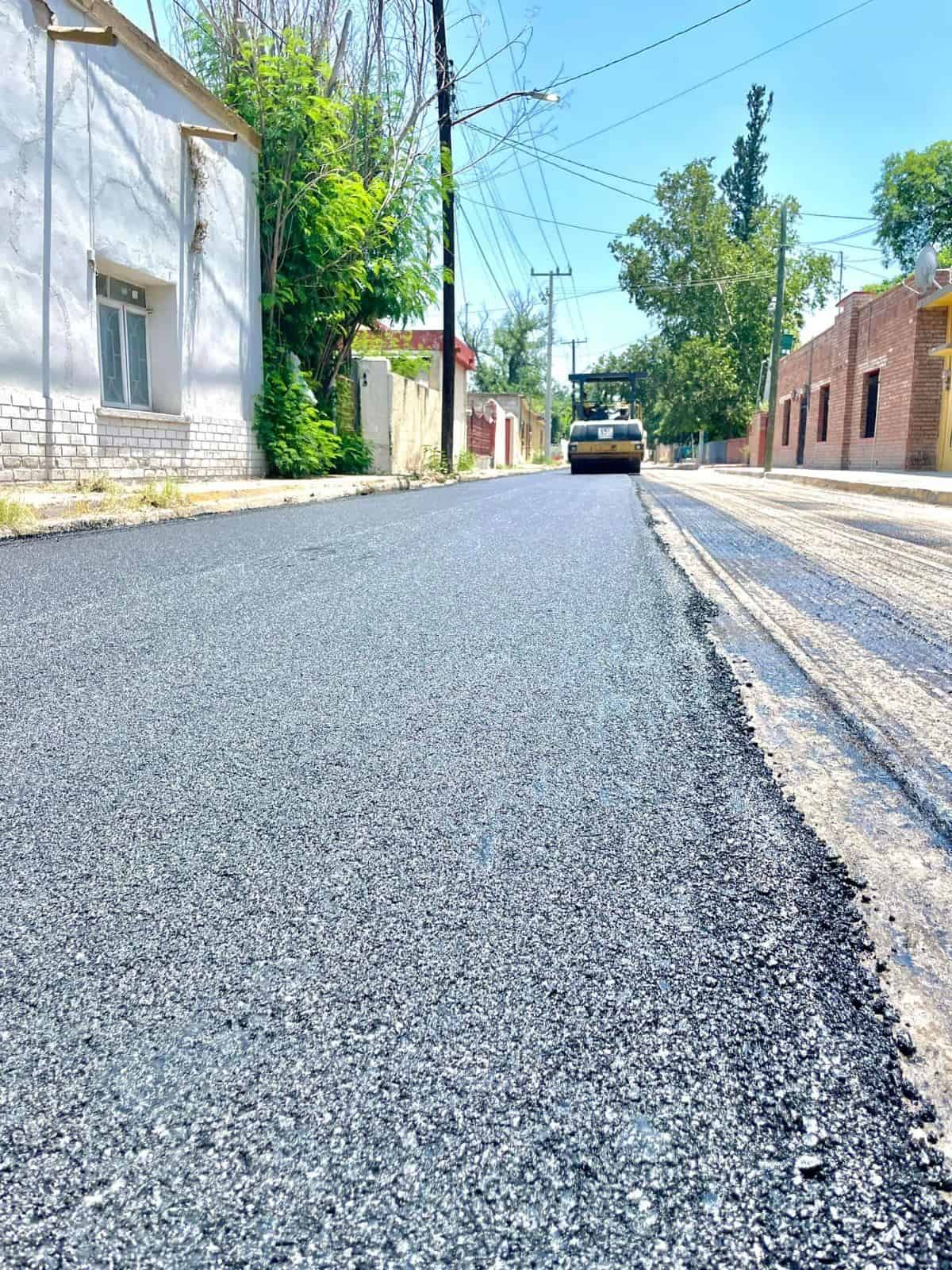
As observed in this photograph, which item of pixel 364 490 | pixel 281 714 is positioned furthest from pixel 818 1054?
pixel 364 490

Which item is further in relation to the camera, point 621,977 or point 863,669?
point 863,669

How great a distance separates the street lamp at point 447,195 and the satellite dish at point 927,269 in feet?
26.7

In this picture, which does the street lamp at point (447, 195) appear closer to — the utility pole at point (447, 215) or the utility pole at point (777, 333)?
the utility pole at point (447, 215)

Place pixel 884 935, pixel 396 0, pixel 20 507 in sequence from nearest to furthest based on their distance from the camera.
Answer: pixel 884 935 < pixel 20 507 < pixel 396 0

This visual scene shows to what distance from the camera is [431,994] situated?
107 centimetres

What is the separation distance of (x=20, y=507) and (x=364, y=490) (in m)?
5.98

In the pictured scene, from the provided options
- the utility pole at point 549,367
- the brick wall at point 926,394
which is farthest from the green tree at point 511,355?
the brick wall at point 926,394

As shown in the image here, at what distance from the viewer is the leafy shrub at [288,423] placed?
39.9ft

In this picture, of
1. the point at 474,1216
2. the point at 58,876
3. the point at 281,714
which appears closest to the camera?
the point at 474,1216

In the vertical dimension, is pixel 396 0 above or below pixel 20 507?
above

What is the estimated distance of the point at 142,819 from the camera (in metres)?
1.55

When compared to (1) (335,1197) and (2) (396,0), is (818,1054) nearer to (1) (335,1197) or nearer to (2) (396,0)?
(1) (335,1197)

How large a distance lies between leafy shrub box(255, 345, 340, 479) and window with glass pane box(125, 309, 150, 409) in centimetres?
207

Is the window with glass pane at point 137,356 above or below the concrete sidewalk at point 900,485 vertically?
above
